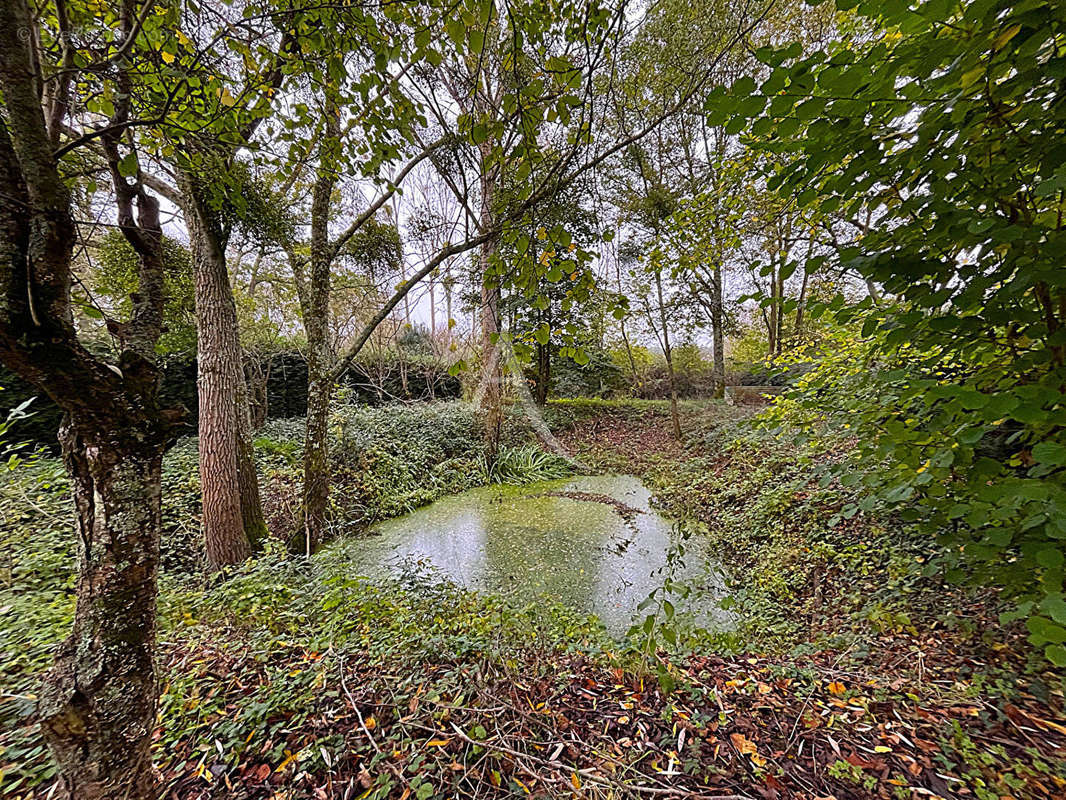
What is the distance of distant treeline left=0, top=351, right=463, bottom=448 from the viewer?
11.7 feet

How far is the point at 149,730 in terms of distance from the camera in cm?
95

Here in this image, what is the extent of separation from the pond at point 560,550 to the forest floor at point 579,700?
1.59 ft

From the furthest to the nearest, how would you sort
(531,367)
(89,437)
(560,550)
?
(560,550) → (531,367) → (89,437)

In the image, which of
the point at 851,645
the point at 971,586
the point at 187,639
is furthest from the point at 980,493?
the point at 187,639

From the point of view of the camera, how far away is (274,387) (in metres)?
6.85

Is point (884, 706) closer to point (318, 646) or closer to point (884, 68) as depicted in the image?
point (884, 68)

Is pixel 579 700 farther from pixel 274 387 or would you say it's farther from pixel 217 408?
pixel 274 387

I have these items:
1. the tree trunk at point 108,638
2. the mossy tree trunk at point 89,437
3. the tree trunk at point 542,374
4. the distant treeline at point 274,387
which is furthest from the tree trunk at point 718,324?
the tree trunk at point 108,638

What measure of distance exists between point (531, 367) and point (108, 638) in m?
1.58

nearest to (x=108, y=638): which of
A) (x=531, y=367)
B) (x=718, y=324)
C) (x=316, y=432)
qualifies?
(x=531, y=367)

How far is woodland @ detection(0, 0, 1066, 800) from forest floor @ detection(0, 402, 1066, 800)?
1 centimetres

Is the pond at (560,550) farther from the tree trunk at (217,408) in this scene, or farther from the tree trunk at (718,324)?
the tree trunk at (718,324)

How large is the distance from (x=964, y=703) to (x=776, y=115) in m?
1.90

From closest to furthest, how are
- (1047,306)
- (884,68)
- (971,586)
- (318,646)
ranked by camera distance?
(884,68)
(1047,306)
(971,586)
(318,646)
